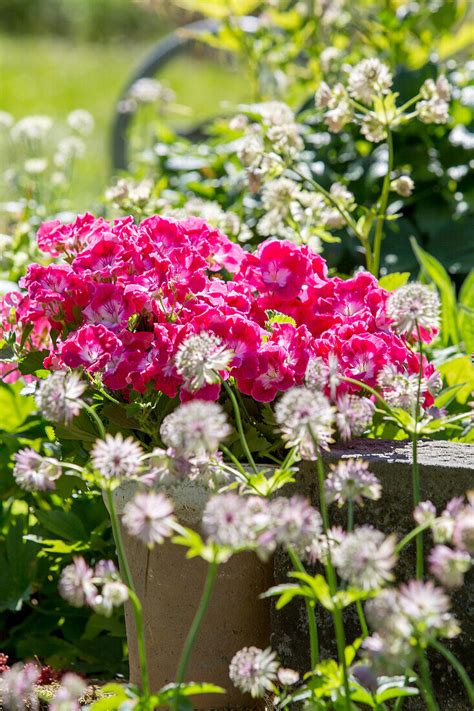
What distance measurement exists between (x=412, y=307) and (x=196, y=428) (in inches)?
12.7

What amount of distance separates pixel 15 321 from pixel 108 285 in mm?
238

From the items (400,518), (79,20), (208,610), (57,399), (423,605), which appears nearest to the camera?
(423,605)

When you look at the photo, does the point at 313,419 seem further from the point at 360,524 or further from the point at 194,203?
the point at 194,203

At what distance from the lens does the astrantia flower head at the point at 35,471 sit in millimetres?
1177

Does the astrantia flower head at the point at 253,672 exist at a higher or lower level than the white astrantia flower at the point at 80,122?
lower

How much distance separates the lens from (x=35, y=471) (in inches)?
47.3

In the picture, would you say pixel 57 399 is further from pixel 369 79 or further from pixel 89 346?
pixel 369 79

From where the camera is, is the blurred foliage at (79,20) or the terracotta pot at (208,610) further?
the blurred foliage at (79,20)

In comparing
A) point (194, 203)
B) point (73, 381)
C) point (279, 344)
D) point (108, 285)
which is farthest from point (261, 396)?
point (194, 203)

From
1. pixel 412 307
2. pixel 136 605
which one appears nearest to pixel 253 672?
pixel 136 605

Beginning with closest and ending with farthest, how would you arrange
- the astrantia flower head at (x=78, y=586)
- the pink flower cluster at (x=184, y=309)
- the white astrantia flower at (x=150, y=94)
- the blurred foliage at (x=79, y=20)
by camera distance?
the astrantia flower head at (x=78, y=586), the pink flower cluster at (x=184, y=309), the white astrantia flower at (x=150, y=94), the blurred foliage at (x=79, y=20)

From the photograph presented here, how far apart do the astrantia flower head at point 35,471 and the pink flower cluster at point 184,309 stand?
0.34 m

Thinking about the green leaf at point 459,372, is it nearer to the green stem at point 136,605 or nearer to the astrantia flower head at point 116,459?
the green stem at point 136,605

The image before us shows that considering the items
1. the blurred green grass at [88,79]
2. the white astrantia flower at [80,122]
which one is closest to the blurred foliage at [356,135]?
the white astrantia flower at [80,122]
